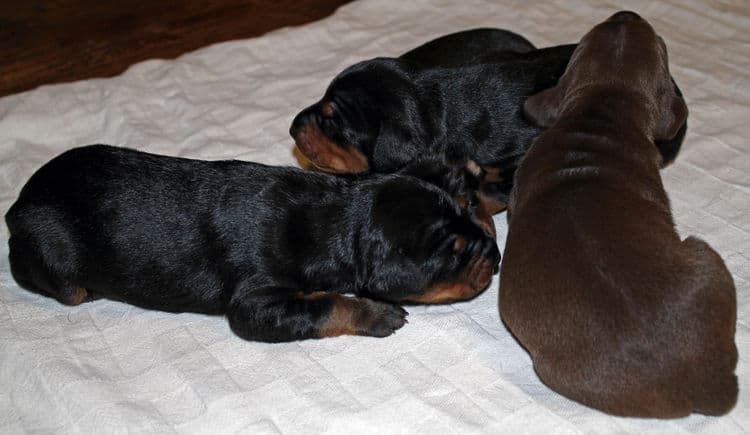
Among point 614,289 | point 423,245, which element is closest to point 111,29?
point 423,245

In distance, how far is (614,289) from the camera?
2781 mm

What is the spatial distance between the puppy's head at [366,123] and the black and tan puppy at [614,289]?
0.67 m

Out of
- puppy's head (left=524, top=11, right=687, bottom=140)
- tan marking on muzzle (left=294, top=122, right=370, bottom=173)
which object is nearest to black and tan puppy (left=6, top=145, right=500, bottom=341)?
tan marking on muzzle (left=294, top=122, right=370, bottom=173)

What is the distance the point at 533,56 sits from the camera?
4242 millimetres

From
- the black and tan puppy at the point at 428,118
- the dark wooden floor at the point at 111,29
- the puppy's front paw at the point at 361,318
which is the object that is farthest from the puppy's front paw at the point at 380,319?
the dark wooden floor at the point at 111,29

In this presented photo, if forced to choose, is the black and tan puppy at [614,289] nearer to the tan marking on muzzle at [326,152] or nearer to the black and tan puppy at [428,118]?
the black and tan puppy at [428,118]

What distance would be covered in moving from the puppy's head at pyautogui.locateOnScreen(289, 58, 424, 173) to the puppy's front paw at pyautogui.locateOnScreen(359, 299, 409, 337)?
65 cm

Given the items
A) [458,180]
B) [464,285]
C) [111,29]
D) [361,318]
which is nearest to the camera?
[464,285]

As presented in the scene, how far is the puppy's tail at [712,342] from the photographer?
2770 mm

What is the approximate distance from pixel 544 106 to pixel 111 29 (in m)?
3.48

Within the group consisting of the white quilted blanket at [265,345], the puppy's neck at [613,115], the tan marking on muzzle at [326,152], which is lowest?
the white quilted blanket at [265,345]

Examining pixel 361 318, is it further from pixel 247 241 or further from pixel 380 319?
pixel 247 241

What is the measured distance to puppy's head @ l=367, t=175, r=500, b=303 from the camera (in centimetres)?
317

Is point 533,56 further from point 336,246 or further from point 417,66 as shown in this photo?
point 336,246
